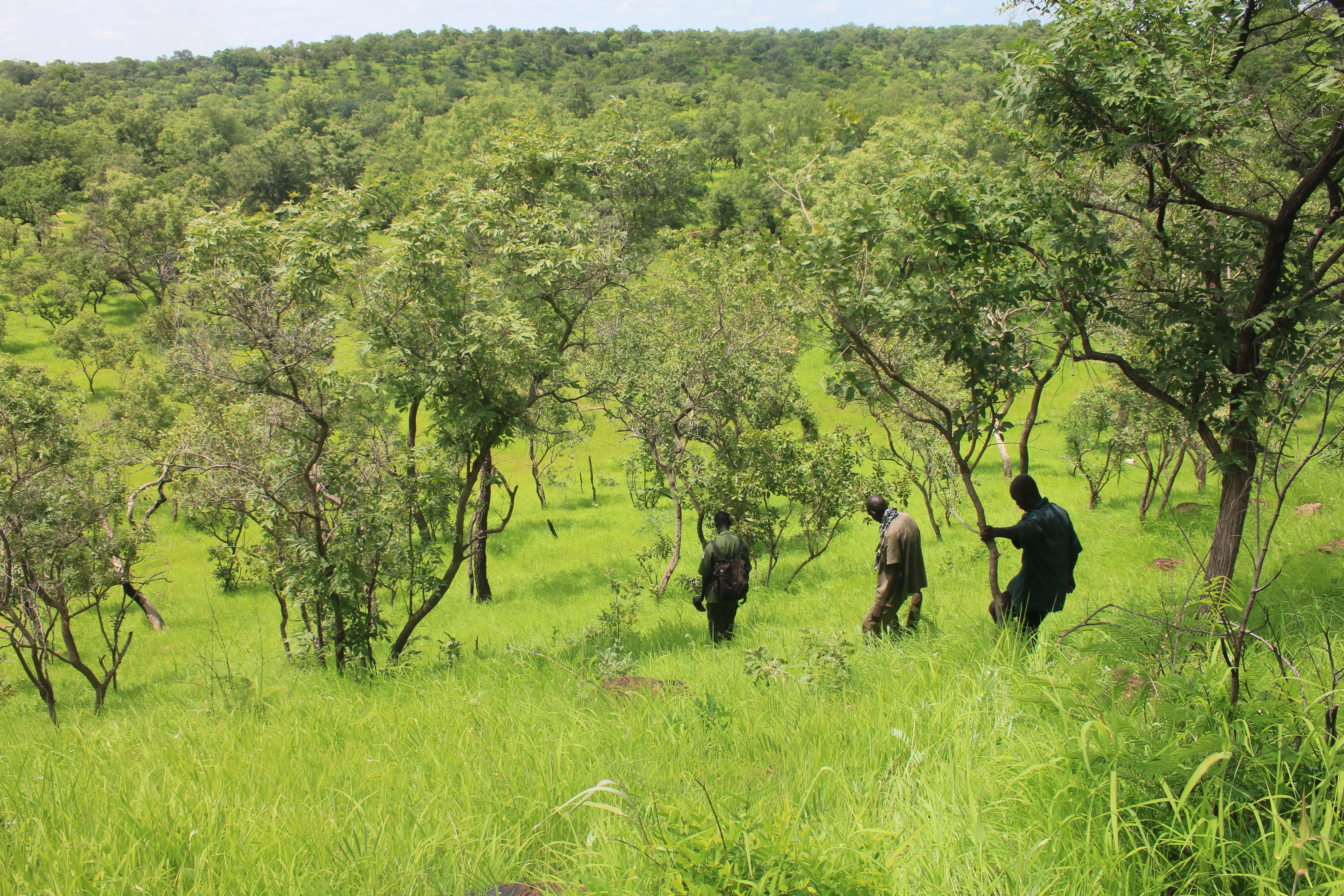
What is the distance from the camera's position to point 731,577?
25.2ft

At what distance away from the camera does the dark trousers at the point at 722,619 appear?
25.9ft

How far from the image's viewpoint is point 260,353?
273 inches

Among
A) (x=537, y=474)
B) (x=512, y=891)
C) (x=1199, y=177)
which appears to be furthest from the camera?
(x=537, y=474)

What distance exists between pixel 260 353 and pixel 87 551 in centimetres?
731

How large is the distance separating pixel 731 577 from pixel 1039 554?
320 cm

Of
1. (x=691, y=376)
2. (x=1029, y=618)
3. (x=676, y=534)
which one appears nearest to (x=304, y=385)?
(x=1029, y=618)

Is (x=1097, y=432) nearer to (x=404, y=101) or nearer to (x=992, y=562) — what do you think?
(x=992, y=562)

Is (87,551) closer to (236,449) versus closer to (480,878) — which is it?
(236,449)

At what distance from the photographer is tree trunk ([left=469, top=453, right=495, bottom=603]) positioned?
479 inches

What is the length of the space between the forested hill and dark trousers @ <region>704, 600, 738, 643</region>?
4.70m

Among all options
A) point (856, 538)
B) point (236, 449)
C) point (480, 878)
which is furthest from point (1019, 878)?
point (856, 538)

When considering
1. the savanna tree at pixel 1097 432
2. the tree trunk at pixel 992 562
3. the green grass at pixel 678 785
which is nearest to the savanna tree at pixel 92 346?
the green grass at pixel 678 785

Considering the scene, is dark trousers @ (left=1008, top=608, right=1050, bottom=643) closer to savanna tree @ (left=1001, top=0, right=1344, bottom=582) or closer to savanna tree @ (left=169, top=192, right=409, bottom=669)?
savanna tree @ (left=1001, top=0, right=1344, bottom=582)

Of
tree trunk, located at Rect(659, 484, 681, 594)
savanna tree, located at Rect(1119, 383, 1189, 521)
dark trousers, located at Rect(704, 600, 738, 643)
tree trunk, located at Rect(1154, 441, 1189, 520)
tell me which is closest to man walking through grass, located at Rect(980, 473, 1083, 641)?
dark trousers, located at Rect(704, 600, 738, 643)
